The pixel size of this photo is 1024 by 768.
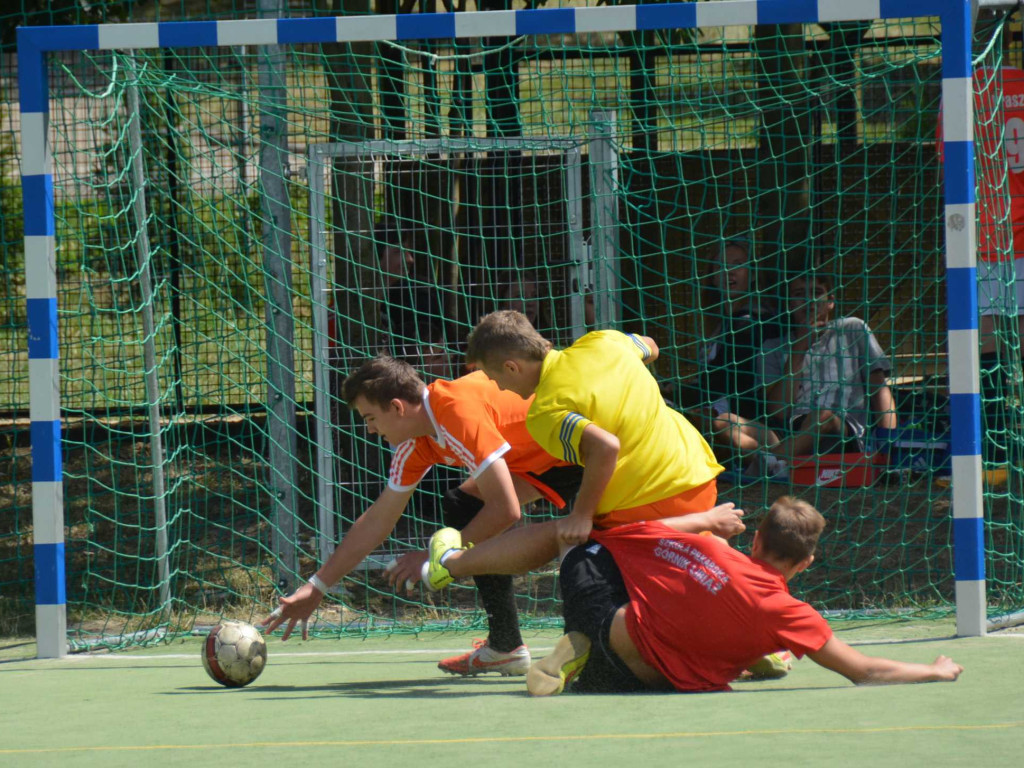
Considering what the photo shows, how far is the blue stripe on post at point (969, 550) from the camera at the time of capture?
476 centimetres

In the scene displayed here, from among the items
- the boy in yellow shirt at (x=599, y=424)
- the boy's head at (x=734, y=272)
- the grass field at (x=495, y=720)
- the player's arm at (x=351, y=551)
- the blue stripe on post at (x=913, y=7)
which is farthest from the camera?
the boy's head at (x=734, y=272)

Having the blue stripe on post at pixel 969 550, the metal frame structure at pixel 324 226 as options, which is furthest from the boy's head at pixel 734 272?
the blue stripe on post at pixel 969 550

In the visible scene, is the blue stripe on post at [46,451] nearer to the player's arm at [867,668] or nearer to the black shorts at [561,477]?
the black shorts at [561,477]

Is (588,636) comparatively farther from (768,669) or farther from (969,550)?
(969,550)

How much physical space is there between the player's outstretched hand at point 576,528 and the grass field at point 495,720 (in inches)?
17.6

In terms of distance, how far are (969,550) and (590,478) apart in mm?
1722

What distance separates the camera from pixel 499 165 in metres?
7.15

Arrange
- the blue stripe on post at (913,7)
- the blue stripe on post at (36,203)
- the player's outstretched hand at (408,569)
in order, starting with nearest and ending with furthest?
the player's outstretched hand at (408,569), the blue stripe on post at (913,7), the blue stripe on post at (36,203)

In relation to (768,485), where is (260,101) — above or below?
above

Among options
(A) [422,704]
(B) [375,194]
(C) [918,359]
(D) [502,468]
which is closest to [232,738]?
(A) [422,704]

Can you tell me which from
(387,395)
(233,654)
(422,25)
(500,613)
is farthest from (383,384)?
(422,25)

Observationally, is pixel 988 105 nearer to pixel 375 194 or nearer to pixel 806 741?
pixel 375 194

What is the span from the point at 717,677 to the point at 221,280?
4.83 meters

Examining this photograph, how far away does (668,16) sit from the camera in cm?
496
